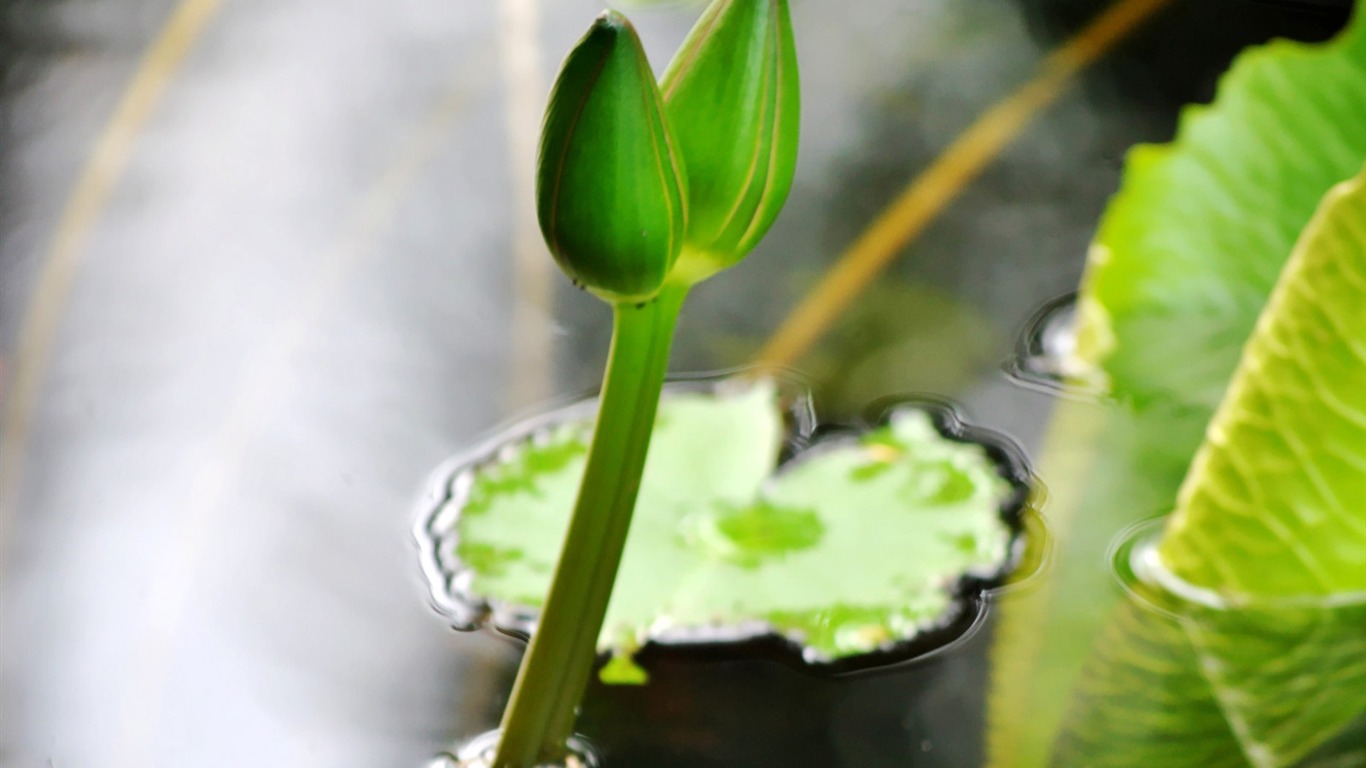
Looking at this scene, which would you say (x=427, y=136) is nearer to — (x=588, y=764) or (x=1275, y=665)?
(x=588, y=764)

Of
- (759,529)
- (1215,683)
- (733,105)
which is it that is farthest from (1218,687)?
(733,105)

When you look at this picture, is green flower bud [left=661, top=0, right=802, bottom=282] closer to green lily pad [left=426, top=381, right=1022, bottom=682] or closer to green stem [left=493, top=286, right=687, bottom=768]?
green stem [left=493, top=286, right=687, bottom=768]

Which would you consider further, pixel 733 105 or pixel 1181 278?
pixel 1181 278

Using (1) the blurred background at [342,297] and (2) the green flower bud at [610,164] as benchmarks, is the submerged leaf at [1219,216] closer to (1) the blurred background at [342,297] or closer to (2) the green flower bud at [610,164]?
(1) the blurred background at [342,297]

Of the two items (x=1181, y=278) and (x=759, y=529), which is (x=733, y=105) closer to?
(x=759, y=529)

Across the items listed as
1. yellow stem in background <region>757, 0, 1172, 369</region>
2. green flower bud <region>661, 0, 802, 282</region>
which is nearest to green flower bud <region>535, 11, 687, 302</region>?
green flower bud <region>661, 0, 802, 282</region>

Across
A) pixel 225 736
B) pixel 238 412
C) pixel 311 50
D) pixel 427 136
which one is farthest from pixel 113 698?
pixel 311 50
